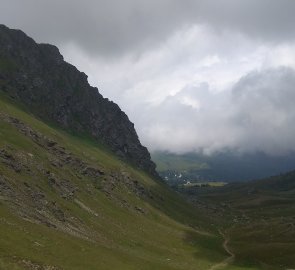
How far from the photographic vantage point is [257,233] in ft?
545

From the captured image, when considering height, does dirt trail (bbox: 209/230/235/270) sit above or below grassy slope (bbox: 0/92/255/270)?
below

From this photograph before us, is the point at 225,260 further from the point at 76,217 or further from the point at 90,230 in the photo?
the point at 76,217

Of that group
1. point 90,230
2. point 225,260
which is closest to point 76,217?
point 90,230

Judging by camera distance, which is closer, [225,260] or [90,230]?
[90,230]

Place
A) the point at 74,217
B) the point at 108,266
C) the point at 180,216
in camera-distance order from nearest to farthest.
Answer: the point at 108,266, the point at 74,217, the point at 180,216

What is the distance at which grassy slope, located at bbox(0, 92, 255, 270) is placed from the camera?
60.8 m

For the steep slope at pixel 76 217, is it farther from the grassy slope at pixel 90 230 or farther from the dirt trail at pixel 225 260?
the dirt trail at pixel 225 260

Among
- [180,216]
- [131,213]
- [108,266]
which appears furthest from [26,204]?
[180,216]

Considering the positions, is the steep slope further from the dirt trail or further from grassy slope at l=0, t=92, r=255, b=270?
the dirt trail

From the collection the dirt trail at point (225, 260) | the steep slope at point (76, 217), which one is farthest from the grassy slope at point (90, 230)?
the dirt trail at point (225, 260)

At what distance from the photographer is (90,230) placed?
4038 inches

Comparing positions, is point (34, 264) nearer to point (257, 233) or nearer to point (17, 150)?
point (17, 150)

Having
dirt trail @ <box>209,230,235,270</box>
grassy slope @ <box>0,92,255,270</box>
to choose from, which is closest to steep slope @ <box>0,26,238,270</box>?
grassy slope @ <box>0,92,255,270</box>

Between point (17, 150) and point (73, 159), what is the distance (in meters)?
40.5
